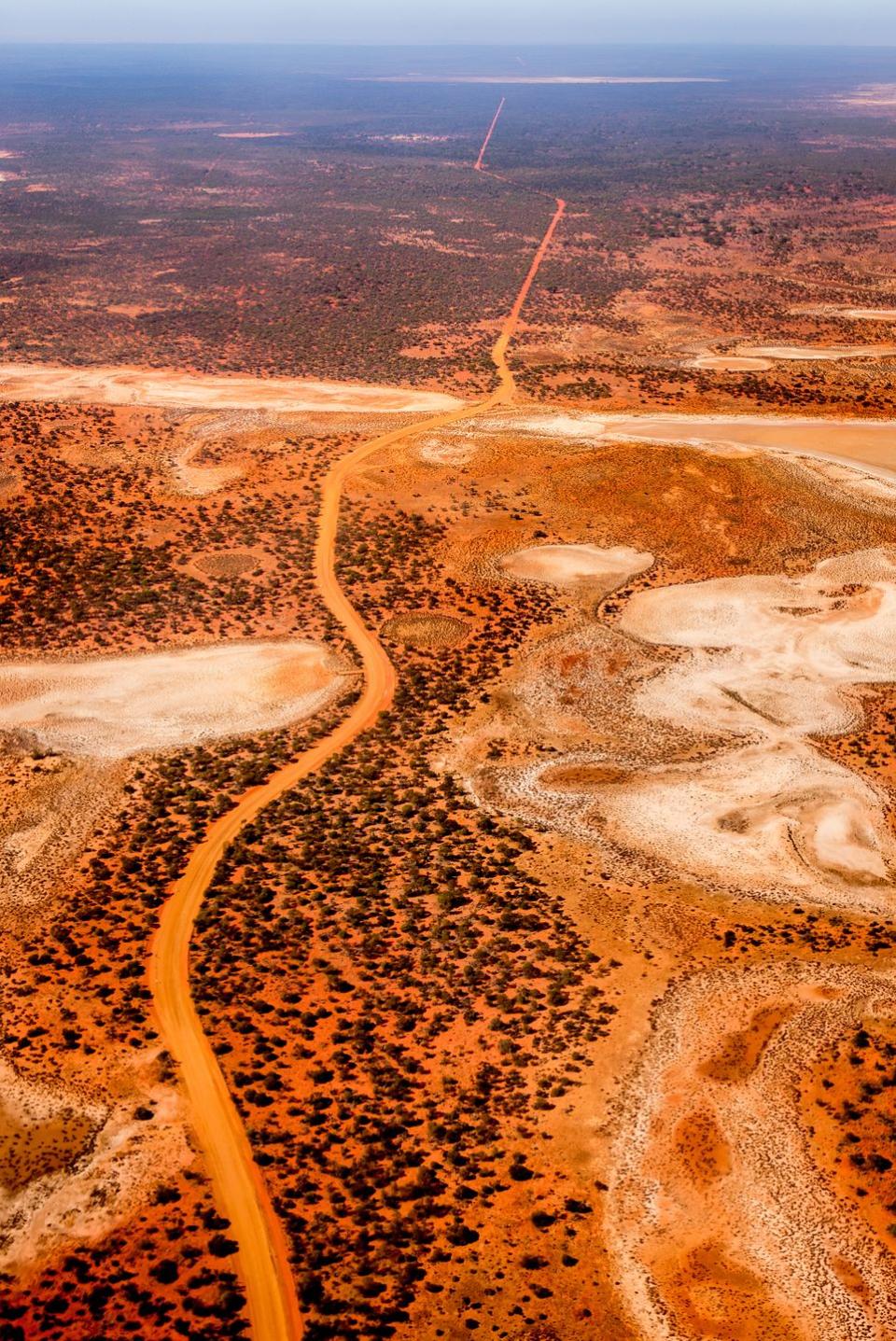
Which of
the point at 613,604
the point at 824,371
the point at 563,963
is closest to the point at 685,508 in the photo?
the point at 613,604

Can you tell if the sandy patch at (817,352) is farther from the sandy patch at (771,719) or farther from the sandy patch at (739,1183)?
the sandy patch at (739,1183)

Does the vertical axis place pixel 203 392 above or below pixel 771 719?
above

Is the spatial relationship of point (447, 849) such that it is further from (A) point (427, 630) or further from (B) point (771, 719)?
(A) point (427, 630)

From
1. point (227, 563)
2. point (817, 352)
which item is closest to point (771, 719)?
point (227, 563)

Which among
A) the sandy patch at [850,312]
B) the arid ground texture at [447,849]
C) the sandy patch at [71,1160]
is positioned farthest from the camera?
the sandy patch at [850,312]

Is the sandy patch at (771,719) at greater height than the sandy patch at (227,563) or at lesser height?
lesser

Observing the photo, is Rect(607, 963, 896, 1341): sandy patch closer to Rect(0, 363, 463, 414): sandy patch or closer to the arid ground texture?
the arid ground texture

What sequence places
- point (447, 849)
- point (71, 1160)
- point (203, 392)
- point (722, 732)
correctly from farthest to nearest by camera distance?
point (203, 392)
point (722, 732)
point (447, 849)
point (71, 1160)

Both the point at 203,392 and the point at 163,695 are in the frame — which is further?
the point at 203,392

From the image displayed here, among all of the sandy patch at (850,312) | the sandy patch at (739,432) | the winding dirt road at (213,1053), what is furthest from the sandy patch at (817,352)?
the winding dirt road at (213,1053)
